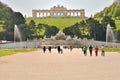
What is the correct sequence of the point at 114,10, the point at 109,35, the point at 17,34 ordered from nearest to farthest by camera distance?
the point at 109,35 → the point at 17,34 → the point at 114,10

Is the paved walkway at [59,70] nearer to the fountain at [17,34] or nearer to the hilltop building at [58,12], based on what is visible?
the fountain at [17,34]


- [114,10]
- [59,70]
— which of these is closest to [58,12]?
[114,10]

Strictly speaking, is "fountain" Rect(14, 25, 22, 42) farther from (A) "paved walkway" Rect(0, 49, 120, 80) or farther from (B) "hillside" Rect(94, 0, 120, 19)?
(A) "paved walkway" Rect(0, 49, 120, 80)

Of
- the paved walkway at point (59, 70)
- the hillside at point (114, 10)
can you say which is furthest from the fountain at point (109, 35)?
the paved walkway at point (59, 70)

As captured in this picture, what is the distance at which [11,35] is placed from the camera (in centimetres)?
12212

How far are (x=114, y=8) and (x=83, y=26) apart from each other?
40068 mm

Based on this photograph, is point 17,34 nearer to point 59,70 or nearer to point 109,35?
Result: point 109,35

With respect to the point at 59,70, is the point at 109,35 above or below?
above

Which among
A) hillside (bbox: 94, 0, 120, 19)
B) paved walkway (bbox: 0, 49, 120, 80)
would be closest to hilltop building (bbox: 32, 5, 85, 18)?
hillside (bbox: 94, 0, 120, 19)

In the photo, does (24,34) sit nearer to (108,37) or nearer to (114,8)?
(108,37)

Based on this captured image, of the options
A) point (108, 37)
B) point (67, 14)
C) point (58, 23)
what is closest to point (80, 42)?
point (108, 37)

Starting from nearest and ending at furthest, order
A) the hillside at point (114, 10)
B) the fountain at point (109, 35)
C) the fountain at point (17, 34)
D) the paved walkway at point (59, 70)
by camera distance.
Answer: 1. the paved walkway at point (59, 70)
2. the fountain at point (109, 35)
3. the fountain at point (17, 34)
4. the hillside at point (114, 10)

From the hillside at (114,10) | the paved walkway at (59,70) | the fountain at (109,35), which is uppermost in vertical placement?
the hillside at (114,10)

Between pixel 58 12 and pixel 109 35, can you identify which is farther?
pixel 58 12
